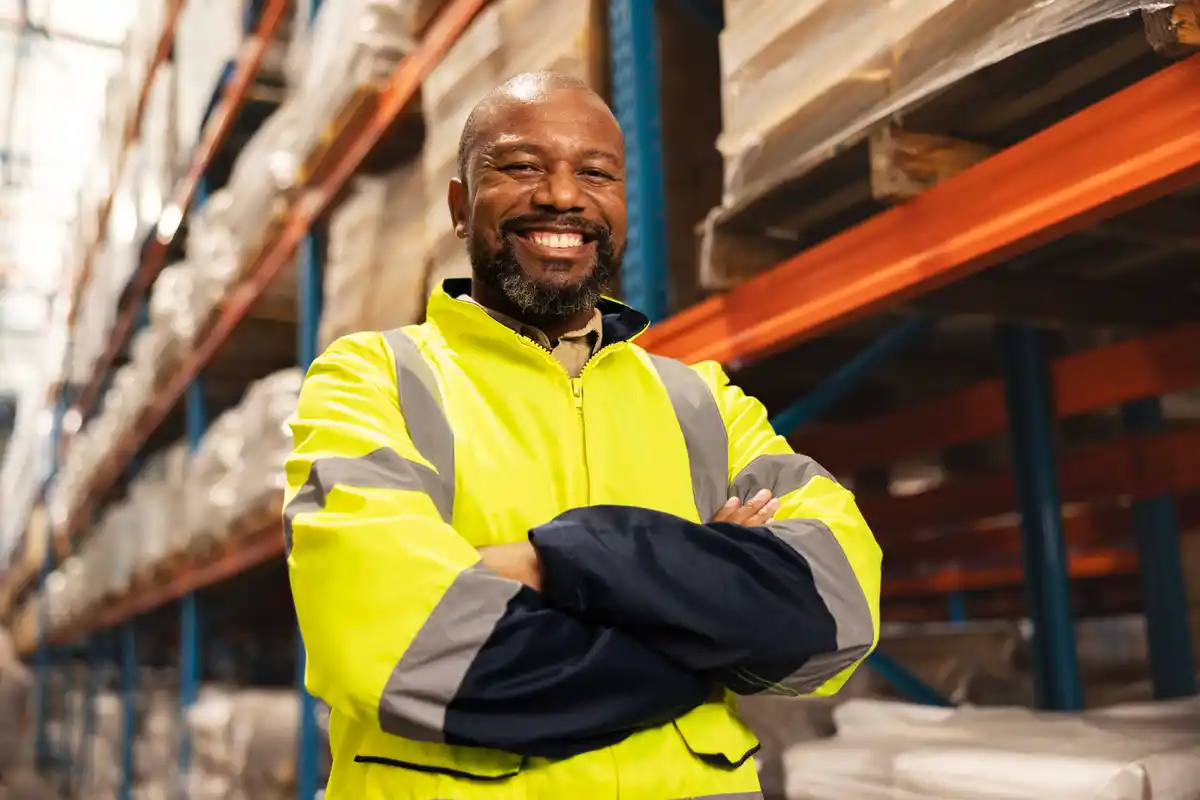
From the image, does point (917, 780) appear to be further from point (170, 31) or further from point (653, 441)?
point (170, 31)

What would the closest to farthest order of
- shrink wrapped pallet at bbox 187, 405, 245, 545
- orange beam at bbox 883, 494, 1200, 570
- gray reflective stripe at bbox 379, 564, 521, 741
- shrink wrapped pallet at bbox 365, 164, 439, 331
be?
gray reflective stripe at bbox 379, 564, 521, 741 < shrink wrapped pallet at bbox 365, 164, 439, 331 < orange beam at bbox 883, 494, 1200, 570 < shrink wrapped pallet at bbox 187, 405, 245, 545

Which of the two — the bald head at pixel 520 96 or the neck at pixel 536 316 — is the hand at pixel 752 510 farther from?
the bald head at pixel 520 96

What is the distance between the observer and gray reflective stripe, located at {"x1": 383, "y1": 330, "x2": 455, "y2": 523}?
1.37 metres

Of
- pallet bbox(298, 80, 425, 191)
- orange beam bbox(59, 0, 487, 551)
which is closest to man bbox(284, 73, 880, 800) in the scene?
orange beam bbox(59, 0, 487, 551)

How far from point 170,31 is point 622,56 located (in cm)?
535

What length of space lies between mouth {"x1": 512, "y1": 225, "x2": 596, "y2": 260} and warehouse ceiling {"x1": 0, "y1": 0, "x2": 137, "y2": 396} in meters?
10.5

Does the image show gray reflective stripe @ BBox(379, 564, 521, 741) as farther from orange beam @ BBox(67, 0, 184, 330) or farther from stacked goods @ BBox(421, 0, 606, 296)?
orange beam @ BBox(67, 0, 184, 330)

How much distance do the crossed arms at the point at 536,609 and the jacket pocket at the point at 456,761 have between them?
45 mm

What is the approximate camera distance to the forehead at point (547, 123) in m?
1.50

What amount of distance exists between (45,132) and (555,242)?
15.4 metres

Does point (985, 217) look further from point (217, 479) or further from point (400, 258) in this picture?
point (217, 479)

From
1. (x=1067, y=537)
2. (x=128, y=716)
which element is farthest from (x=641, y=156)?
(x=128, y=716)

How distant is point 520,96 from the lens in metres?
1.53

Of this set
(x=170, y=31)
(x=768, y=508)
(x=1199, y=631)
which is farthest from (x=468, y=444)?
(x=170, y=31)
